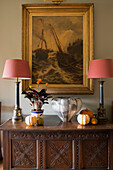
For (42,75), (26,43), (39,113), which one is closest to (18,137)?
(39,113)

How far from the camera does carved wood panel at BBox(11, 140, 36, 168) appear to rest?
1801 millimetres

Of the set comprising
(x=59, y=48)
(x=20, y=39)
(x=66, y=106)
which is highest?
(x=20, y=39)

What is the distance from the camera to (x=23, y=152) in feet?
5.91

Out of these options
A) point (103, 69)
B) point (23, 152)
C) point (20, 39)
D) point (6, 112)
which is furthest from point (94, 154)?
point (20, 39)

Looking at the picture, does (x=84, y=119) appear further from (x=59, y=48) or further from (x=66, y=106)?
(x=59, y=48)

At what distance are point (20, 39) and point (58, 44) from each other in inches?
26.2

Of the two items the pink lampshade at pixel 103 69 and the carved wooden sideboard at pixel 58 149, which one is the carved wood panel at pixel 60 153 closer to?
the carved wooden sideboard at pixel 58 149

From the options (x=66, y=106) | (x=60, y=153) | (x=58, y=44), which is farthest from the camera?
(x=58, y=44)

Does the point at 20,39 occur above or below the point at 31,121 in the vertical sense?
above

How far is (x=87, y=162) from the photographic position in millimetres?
1803

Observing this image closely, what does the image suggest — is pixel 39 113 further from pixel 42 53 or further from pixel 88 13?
pixel 88 13

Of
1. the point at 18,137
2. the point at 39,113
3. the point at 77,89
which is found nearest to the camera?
the point at 18,137

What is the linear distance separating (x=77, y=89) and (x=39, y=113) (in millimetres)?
830

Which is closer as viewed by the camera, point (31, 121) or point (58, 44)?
point (31, 121)
